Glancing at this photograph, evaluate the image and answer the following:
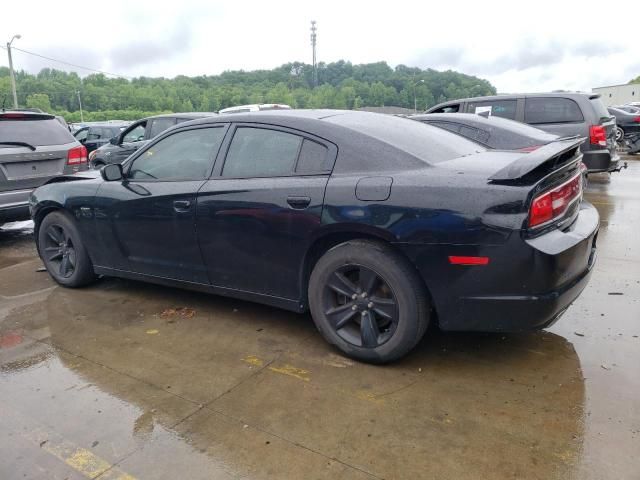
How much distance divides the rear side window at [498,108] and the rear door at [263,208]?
20.7 feet

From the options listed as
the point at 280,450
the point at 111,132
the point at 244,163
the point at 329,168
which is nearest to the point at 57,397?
the point at 280,450

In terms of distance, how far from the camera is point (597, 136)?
8195 millimetres

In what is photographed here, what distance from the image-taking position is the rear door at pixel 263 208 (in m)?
3.27

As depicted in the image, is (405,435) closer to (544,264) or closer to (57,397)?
(544,264)

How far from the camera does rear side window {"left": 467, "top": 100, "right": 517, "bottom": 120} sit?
885 centimetres

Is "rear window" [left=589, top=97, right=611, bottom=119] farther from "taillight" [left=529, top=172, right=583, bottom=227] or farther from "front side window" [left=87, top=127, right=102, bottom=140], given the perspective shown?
"front side window" [left=87, top=127, right=102, bottom=140]

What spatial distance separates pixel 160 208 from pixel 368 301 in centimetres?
179

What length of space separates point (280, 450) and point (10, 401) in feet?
5.53

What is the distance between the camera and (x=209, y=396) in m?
2.96

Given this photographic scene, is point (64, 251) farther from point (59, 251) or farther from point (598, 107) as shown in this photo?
point (598, 107)

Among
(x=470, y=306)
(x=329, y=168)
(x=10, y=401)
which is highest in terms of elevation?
(x=329, y=168)

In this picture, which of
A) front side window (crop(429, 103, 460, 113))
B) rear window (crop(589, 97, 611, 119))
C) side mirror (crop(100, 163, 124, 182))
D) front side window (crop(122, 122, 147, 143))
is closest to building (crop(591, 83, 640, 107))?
rear window (crop(589, 97, 611, 119))

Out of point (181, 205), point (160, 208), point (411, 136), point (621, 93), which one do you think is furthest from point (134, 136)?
point (621, 93)

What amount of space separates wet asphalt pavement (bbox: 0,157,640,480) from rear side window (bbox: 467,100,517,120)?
5271 mm
